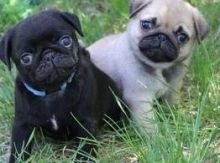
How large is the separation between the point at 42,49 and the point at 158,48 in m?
0.86

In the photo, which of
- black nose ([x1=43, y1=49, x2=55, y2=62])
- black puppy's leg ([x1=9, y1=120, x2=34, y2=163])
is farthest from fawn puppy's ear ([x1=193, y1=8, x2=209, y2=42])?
black puppy's leg ([x1=9, y1=120, x2=34, y2=163])

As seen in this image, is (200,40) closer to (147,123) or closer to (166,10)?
(166,10)

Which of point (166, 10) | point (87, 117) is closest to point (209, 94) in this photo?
point (166, 10)

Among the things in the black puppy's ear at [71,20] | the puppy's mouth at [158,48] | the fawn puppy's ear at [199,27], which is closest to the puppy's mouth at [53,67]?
the black puppy's ear at [71,20]

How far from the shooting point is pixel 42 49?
3.64 m

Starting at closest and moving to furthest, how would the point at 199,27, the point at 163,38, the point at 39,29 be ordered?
1. the point at 39,29
2. the point at 163,38
3. the point at 199,27

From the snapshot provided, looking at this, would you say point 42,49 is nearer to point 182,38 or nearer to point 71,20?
point 71,20

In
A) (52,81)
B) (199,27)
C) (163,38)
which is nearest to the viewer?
(52,81)

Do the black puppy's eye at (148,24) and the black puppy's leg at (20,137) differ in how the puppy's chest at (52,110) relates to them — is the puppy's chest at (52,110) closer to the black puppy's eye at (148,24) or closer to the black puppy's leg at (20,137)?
the black puppy's leg at (20,137)

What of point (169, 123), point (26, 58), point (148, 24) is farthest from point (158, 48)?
point (26, 58)

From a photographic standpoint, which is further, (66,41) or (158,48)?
(158,48)

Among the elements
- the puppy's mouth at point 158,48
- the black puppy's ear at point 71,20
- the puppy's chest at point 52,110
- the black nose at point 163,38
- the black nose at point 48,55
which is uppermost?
the black puppy's ear at point 71,20

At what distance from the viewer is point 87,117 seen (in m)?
3.95

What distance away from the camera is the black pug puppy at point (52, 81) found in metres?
3.65
